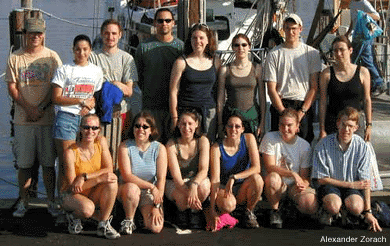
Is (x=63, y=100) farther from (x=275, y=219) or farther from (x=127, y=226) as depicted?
(x=275, y=219)

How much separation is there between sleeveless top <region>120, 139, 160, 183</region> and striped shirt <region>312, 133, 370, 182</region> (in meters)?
1.43

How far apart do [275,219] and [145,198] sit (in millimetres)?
1175

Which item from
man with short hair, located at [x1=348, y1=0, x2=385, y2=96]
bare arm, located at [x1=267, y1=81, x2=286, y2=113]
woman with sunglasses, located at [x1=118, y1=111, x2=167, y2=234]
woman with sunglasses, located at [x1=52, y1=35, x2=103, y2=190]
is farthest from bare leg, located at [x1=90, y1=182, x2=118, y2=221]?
man with short hair, located at [x1=348, y1=0, x2=385, y2=96]

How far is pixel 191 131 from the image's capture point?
6977 mm

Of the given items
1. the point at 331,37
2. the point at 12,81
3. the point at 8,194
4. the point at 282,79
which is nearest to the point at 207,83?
the point at 282,79

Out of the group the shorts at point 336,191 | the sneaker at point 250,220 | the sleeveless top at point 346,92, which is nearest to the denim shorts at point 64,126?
the sneaker at point 250,220

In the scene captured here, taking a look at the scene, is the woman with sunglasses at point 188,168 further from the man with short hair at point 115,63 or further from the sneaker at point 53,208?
the sneaker at point 53,208

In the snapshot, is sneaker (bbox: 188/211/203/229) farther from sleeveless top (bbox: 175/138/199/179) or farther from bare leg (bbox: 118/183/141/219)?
bare leg (bbox: 118/183/141/219)

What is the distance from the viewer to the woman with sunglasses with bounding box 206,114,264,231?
6.88 m

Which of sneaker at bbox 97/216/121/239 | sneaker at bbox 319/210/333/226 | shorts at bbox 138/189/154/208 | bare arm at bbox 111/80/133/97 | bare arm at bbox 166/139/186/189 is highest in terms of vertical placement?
bare arm at bbox 111/80/133/97

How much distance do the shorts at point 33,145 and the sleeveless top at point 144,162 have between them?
2.56ft

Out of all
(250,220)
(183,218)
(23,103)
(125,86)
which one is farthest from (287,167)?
(23,103)

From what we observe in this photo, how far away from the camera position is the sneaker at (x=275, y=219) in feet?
22.9

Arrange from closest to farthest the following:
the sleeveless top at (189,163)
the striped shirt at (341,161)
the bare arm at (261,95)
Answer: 1. the striped shirt at (341,161)
2. the sleeveless top at (189,163)
3. the bare arm at (261,95)
